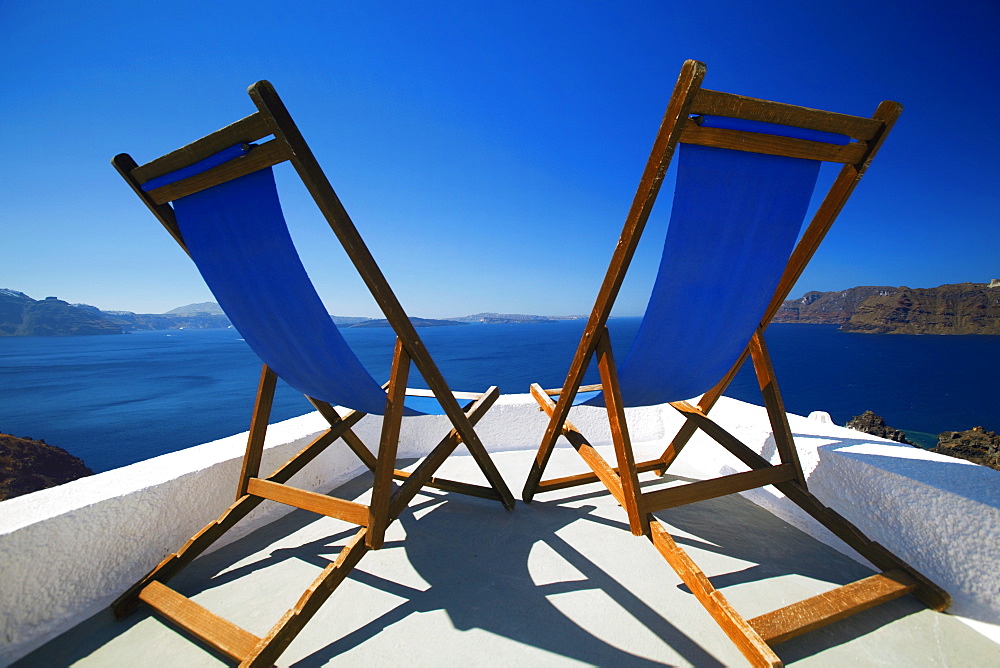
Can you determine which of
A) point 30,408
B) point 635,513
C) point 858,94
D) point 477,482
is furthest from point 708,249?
point 30,408

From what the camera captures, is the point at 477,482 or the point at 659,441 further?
the point at 659,441

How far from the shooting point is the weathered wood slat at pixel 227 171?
3.90 feet

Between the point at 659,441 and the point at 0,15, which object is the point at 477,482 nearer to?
the point at 659,441

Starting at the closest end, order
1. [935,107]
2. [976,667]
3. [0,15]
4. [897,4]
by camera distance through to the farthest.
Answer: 1. [976,667]
2. [0,15]
3. [897,4]
4. [935,107]

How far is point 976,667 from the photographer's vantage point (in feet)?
3.95

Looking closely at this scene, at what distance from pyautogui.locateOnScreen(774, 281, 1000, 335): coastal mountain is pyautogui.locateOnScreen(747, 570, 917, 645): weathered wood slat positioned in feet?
197

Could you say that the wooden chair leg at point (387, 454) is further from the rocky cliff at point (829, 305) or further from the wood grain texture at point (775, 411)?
the rocky cliff at point (829, 305)

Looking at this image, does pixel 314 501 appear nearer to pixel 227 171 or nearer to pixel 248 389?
pixel 227 171

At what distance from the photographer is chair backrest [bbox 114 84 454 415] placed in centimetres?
125

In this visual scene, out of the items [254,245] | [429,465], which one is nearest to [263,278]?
[254,245]

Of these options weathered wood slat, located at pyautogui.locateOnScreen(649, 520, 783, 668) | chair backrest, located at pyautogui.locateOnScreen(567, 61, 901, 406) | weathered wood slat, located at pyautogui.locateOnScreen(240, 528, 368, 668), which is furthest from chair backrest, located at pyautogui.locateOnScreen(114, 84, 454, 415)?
weathered wood slat, located at pyautogui.locateOnScreen(649, 520, 783, 668)

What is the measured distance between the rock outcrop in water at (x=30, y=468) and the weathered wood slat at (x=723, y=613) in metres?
15.3

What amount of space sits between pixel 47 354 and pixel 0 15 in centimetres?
8123

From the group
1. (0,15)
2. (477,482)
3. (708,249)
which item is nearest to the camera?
(708,249)
